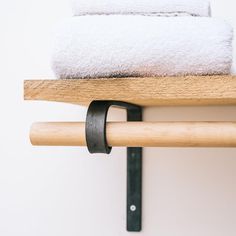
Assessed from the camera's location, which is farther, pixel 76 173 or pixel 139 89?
pixel 76 173

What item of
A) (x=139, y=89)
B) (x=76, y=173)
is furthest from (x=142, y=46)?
(x=76, y=173)

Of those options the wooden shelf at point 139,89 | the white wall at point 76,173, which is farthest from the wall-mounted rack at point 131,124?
the white wall at point 76,173

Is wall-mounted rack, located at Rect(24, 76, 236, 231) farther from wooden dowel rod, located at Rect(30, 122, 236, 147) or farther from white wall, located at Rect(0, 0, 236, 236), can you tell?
white wall, located at Rect(0, 0, 236, 236)

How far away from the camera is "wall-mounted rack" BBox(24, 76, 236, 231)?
0.46 meters

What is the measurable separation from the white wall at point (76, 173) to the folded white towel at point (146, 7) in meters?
0.26

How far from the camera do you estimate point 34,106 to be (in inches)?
31.4

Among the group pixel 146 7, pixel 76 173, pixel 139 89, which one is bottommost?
pixel 76 173

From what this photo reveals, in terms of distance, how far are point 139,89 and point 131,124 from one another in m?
0.06

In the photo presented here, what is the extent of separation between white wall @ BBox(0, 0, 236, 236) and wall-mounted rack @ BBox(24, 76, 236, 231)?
0.25 metres

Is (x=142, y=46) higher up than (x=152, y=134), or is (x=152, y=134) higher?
(x=142, y=46)

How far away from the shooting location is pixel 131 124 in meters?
0.51

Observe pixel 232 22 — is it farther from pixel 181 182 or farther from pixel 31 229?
pixel 31 229

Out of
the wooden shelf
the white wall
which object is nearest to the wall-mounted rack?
the wooden shelf

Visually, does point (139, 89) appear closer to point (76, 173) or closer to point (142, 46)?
point (142, 46)
